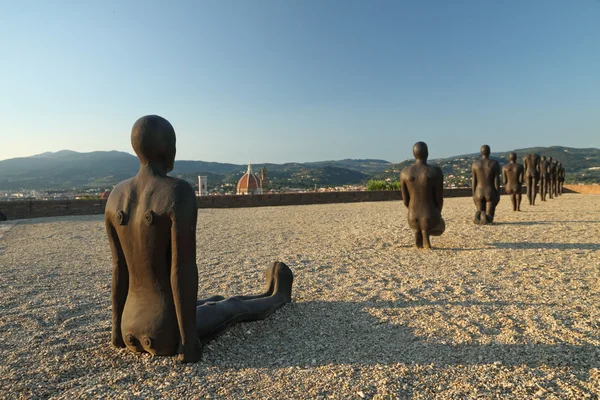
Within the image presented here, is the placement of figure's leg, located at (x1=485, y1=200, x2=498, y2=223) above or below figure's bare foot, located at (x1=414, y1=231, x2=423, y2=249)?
above

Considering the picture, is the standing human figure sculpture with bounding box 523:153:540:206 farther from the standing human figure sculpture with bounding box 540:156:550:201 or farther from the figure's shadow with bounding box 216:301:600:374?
the figure's shadow with bounding box 216:301:600:374

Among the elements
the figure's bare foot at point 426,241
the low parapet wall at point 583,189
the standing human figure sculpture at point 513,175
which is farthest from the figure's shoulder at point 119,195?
the low parapet wall at point 583,189

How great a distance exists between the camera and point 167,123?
3.06 metres

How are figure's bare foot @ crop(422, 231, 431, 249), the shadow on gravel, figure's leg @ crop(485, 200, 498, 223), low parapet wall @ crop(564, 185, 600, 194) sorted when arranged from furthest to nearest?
low parapet wall @ crop(564, 185, 600, 194), figure's leg @ crop(485, 200, 498, 223), the shadow on gravel, figure's bare foot @ crop(422, 231, 431, 249)

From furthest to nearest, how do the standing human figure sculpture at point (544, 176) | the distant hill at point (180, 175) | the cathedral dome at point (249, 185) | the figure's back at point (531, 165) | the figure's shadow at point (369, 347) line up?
the distant hill at point (180, 175) → the cathedral dome at point (249, 185) → the standing human figure sculpture at point (544, 176) → the figure's back at point (531, 165) → the figure's shadow at point (369, 347)

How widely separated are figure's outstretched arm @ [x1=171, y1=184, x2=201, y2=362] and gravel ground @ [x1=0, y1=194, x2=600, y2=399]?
404mm

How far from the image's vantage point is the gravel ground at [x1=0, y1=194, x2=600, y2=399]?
108 inches

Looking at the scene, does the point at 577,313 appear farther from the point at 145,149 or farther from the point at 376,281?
the point at 145,149

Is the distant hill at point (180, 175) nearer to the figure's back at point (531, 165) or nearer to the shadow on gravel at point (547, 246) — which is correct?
the figure's back at point (531, 165)

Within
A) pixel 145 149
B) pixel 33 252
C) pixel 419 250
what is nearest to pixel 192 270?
pixel 145 149

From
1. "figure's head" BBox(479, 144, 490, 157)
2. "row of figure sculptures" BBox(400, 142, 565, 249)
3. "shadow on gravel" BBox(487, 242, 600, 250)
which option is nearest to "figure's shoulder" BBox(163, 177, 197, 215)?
"row of figure sculptures" BBox(400, 142, 565, 249)

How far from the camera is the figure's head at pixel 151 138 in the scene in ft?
9.83

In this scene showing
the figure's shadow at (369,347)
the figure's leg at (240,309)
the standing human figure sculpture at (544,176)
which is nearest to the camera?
the figure's shadow at (369,347)

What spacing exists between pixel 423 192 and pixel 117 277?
574 cm
